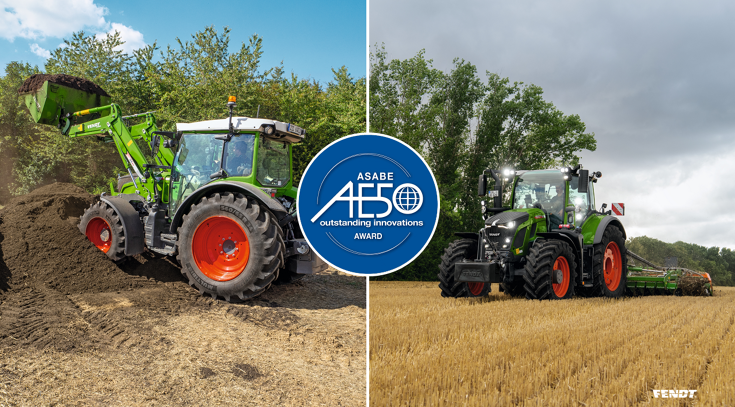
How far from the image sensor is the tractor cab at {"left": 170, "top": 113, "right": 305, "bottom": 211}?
7.57 meters

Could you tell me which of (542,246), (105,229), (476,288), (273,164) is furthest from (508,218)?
(105,229)

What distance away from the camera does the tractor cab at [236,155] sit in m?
7.57

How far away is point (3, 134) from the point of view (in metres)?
21.6

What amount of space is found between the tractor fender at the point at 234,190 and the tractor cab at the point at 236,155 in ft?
0.76

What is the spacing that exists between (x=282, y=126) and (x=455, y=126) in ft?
48.8

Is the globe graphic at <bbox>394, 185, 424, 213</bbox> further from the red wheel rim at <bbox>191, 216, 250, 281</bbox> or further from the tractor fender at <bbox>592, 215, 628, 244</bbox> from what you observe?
the tractor fender at <bbox>592, 215, 628, 244</bbox>

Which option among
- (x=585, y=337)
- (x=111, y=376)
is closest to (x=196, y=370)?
(x=111, y=376)

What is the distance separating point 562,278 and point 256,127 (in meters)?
5.53

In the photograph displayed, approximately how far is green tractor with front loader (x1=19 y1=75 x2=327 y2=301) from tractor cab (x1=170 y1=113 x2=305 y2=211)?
0.02 metres

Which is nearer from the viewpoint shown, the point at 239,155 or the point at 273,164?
the point at 239,155

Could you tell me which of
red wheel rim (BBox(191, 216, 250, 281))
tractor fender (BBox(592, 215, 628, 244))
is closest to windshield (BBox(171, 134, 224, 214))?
red wheel rim (BBox(191, 216, 250, 281))

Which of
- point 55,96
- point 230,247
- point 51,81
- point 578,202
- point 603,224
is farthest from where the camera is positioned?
point 578,202

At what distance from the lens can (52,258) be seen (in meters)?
7.80

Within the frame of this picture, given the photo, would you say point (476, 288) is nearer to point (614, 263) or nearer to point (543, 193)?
point (543, 193)
